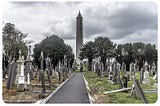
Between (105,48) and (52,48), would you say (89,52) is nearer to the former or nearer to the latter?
(105,48)

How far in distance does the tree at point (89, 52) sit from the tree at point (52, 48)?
13.4m

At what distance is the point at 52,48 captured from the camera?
1831 inches

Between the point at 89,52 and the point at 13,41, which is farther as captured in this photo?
the point at 89,52

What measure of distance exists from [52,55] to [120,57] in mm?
10512

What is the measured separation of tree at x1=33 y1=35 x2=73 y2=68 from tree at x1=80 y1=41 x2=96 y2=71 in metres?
13.4

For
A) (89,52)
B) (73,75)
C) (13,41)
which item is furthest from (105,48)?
(13,41)

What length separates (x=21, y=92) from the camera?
17.7 meters

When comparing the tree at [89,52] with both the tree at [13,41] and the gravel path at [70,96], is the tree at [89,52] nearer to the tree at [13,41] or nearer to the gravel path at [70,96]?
the tree at [13,41]

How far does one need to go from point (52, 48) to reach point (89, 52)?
25.5 m

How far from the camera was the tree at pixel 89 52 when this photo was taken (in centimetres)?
6709

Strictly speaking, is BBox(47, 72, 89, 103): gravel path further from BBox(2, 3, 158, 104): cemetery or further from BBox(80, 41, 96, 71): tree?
BBox(80, 41, 96, 71): tree

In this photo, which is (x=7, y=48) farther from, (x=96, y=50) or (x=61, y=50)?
(x=96, y=50)

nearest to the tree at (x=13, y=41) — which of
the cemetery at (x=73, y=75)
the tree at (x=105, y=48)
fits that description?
the cemetery at (x=73, y=75)

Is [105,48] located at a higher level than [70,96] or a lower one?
higher
